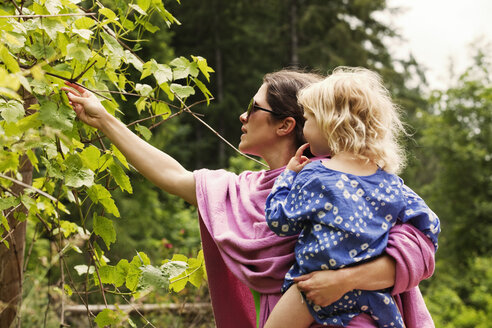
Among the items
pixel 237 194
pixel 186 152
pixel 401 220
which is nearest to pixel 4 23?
pixel 237 194

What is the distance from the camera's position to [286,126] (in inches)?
85.4

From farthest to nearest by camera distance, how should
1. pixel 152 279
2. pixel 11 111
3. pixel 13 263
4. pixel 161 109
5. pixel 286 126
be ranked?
pixel 13 263 → pixel 161 109 → pixel 286 126 → pixel 152 279 → pixel 11 111

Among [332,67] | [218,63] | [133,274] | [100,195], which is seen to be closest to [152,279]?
[133,274]

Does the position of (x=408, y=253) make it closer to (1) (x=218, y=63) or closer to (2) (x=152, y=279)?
(2) (x=152, y=279)

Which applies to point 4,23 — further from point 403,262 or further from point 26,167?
point 403,262

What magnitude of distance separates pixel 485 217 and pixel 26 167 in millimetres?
17997

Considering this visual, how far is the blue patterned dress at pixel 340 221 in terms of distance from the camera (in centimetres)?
168

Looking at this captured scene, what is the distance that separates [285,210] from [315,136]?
0.96 ft

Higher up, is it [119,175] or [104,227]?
[119,175]

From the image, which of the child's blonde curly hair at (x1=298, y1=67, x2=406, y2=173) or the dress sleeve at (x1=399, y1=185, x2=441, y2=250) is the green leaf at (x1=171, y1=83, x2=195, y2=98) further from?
the dress sleeve at (x1=399, y1=185, x2=441, y2=250)

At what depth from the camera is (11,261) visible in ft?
8.45

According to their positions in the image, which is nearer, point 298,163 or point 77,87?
point 298,163

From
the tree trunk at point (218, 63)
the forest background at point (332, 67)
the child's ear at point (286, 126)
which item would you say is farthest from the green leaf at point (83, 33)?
the tree trunk at point (218, 63)

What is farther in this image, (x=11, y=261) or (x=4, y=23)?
(x=11, y=261)
